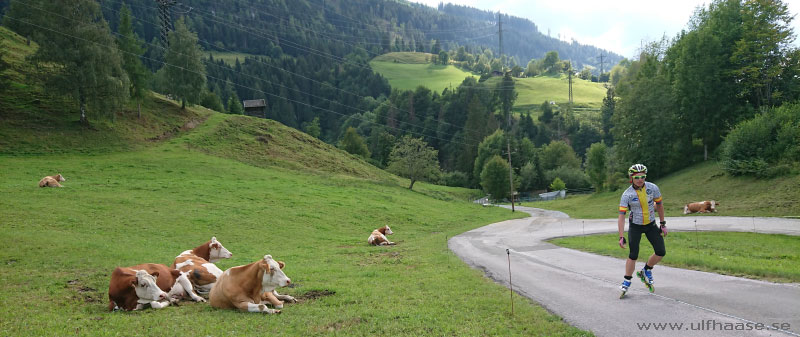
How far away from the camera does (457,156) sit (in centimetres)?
14675

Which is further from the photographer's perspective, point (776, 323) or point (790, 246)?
point (790, 246)

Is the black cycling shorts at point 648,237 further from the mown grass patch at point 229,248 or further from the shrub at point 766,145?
the shrub at point 766,145

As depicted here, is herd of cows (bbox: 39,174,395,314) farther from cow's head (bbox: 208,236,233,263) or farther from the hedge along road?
the hedge along road

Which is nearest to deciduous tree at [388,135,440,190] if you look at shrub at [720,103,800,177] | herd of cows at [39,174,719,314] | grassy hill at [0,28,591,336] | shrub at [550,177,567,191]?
grassy hill at [0,28,591,336]

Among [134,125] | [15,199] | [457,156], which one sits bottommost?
[457,156]

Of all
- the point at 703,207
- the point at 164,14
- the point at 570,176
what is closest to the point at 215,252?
the point at 703,207

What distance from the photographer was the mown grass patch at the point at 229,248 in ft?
27.7

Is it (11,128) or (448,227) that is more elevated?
(11,128)

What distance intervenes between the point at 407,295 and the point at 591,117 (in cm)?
17602

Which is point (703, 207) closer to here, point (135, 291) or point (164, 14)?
point (135, 291)

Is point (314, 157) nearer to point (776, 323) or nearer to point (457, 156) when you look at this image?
point (776, 323)

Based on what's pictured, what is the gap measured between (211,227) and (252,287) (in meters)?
18.5

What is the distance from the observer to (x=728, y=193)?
1609 inches

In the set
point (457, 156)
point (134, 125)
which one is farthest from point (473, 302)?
point (457, 156)
